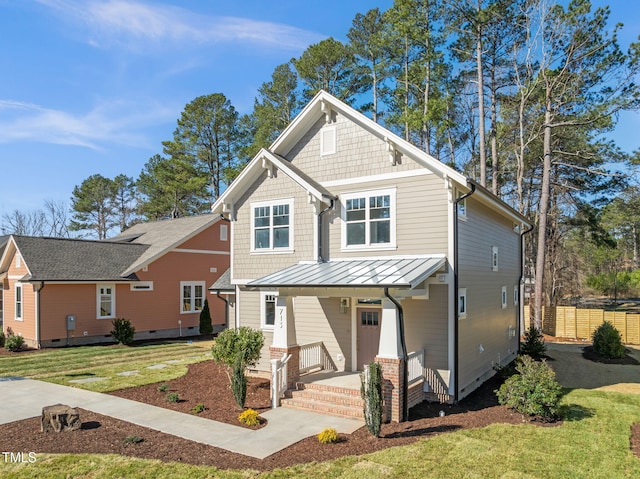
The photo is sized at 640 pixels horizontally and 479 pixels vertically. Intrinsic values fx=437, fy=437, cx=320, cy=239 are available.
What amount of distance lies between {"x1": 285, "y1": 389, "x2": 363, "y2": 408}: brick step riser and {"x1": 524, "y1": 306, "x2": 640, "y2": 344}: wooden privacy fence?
18604 millimetres

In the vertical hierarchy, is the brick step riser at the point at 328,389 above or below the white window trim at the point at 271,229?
below

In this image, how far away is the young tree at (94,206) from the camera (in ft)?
161

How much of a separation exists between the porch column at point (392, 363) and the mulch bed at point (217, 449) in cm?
37

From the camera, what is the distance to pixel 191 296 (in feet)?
84.0

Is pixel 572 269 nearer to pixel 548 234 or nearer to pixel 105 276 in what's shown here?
pixel 548 234

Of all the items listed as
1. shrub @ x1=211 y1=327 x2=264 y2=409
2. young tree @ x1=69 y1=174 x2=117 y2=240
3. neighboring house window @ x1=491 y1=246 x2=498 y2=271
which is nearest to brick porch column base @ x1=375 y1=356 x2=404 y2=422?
shrub @ x1=211 y1=327 x2=264 y2=409

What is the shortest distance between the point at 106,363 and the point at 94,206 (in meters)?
38.3

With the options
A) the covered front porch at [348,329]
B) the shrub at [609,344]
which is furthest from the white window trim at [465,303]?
the shrub at [609,344]

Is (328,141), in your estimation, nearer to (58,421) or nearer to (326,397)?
(326,397)

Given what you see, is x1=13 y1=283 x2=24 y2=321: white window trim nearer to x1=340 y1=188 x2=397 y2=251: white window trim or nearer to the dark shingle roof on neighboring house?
the dark shingle roof on neighboring house

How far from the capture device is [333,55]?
29.3 meters

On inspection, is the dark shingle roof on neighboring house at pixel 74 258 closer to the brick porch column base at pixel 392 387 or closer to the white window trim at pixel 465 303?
the brick porch column base at pixel 392 387

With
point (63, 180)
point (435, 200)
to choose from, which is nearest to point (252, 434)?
point (435, 200)

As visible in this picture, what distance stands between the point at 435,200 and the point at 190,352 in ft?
43.5
